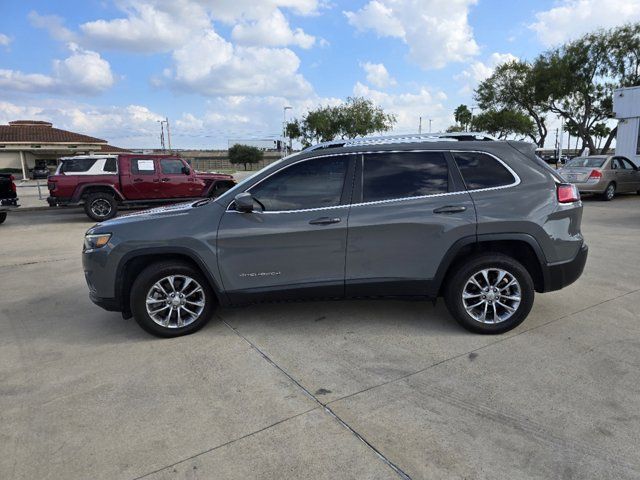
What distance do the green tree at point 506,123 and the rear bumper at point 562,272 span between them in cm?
3600

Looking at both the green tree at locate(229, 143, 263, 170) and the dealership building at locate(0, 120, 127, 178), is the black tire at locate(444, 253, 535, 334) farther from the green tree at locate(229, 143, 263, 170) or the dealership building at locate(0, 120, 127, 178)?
the green tree at locate(229, 143, 263, 170)

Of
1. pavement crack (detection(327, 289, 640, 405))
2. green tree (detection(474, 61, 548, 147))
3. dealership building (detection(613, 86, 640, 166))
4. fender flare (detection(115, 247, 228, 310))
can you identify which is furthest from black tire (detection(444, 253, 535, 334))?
green tree (detection(474, 61, 548, 147))

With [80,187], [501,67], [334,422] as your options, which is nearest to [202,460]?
[334,422]

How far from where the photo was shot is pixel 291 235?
3.91 meters

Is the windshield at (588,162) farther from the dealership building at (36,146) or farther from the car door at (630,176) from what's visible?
the dealership building at (36,146)

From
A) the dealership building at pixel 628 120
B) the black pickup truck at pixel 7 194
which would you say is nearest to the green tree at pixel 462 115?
the dealership building at pixel 628 120

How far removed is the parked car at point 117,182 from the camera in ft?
41.8

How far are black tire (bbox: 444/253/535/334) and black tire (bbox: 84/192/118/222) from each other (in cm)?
1162

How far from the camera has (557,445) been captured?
254 centimetres

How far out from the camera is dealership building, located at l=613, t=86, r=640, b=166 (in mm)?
20453

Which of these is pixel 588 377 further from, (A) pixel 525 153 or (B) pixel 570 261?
(A) pixel 525 153

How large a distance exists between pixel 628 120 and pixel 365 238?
22.7 metres

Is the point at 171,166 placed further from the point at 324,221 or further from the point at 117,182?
Answer: the point at 324,221

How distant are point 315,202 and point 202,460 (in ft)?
7.36
